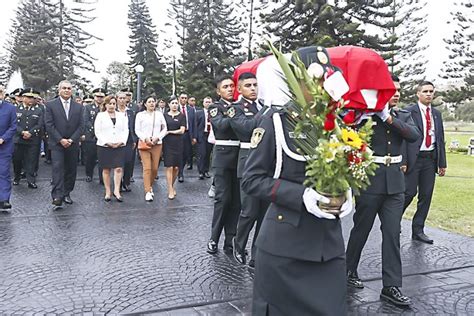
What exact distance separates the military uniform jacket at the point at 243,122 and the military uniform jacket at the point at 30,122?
7305mm

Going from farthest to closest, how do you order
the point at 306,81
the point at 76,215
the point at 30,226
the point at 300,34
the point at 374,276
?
the point at 300,34 → the point at 76,215 → the point at 30,226 → the point at 374,276 → the point at 306,81

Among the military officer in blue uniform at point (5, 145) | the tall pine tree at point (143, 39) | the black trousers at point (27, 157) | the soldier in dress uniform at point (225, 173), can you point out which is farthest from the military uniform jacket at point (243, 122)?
the tall pine tree at point (143, 39)

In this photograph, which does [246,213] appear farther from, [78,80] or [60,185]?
[78,80]

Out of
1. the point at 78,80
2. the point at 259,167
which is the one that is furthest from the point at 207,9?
the point at 259,167

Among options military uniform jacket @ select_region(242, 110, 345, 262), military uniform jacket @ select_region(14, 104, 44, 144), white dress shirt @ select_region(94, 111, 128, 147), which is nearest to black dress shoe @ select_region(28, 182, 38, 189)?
military uniform jacket @ select_region(14, 104, 44, 144)

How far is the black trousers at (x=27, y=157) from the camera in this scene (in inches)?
448

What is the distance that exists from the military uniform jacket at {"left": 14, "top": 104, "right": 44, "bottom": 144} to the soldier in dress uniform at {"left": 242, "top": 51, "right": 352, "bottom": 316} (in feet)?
31.8

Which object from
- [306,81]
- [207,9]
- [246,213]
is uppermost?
[207,9]

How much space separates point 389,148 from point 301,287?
236 cm

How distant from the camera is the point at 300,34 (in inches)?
974

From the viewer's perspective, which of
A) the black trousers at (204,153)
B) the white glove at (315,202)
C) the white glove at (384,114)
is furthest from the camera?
the black trousers at (204,153)

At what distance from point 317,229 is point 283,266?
0.27m

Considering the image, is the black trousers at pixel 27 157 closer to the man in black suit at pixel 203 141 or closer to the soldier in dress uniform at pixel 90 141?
the soldier in dress uniform at pixel 90 141

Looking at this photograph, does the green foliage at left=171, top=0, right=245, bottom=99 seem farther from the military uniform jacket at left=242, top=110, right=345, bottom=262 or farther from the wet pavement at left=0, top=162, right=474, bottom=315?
the military uniform jacket at left=242, top=110, right=345, bottom=262
